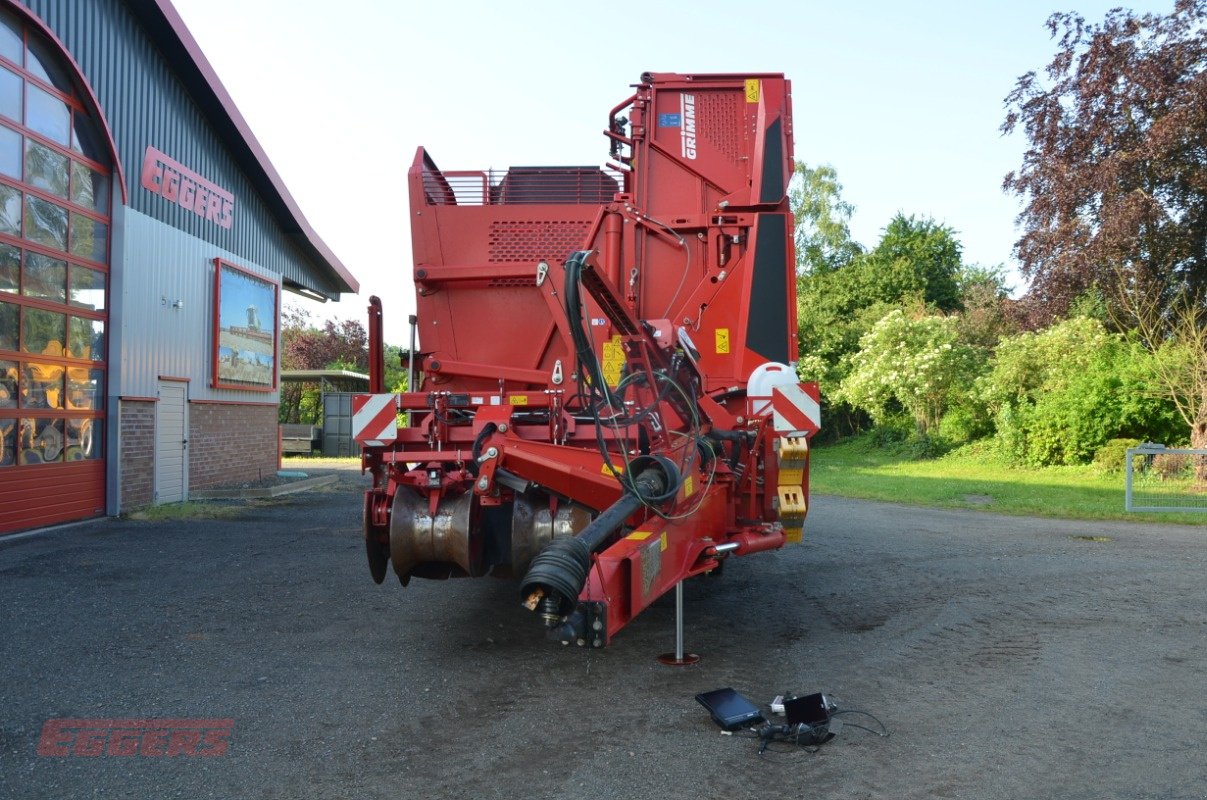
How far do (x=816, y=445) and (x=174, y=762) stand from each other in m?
35.0

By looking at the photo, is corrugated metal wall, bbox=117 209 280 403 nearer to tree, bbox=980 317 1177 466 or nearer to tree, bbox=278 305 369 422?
tree, bbox=980 317 1177 466

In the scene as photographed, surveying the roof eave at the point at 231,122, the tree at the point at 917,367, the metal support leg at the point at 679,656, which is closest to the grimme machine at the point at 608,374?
the metal support leg at the point at 679,656

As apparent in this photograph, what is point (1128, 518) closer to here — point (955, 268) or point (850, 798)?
point (850, 798)

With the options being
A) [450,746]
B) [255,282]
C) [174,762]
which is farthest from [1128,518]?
[255,282]

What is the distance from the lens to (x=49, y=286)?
36.0ft

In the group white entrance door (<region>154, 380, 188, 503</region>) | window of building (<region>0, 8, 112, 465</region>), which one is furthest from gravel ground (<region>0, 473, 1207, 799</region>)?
white entrance door (<region>154, 380, 188, 503</region>)

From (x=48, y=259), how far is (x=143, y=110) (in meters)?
3.10

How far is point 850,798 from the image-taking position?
3432 mm

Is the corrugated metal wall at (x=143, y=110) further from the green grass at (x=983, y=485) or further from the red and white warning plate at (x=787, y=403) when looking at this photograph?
the green grass at (x=983, y=485)

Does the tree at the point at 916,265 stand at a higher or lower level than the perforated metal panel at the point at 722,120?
higher

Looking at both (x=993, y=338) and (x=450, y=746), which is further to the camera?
(x=993, y=338)

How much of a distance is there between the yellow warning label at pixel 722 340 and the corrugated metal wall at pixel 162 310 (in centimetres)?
917

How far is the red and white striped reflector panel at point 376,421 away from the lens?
5.57 metres

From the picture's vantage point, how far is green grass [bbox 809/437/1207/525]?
13.7 meters
